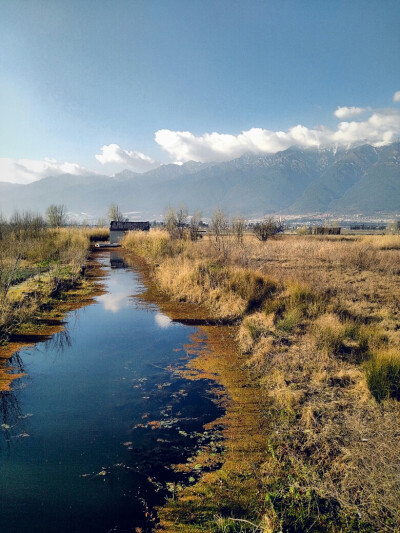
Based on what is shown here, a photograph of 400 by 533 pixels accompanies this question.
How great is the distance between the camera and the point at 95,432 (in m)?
5.20

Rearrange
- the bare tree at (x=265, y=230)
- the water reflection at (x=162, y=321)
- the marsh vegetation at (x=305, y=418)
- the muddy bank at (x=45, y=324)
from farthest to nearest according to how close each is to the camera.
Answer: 1. the bare tree at (x=265, y=230)
2. the water reflection at (x=162, y=321)
3. the muddy bank at (x=45, y=324)
4. the marsh vegetation at (x=305, y=418)

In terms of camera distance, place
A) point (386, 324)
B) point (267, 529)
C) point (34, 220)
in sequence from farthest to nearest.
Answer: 1. point (34, 220)
2. point (386, 324)
3. point (267, 529)

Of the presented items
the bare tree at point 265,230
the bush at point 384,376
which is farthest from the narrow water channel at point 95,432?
the bare tree at point 265,230

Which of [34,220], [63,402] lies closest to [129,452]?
[63,402]

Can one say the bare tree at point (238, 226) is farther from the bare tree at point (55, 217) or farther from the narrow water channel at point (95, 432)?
the bare tree at point (55, 217)

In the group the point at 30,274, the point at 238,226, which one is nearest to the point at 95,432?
the point at 30,274

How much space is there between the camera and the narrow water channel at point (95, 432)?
385 centimetres

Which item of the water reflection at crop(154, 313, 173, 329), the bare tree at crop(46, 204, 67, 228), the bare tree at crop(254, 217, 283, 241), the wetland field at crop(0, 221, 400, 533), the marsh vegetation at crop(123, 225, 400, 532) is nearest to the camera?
the marsh vegetation at crop(123, 225, 400, 532)

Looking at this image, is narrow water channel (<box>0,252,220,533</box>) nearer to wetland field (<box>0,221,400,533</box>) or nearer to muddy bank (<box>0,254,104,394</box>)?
wetland field (<box>0,221,400,533</box>)

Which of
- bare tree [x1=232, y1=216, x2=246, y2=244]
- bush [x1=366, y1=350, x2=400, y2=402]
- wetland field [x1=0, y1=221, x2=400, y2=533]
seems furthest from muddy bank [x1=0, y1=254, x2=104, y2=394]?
bare tree [x1=232, y1=216, x2=246, y2=244]

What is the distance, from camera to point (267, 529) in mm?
3350

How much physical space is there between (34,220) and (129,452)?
28.5m

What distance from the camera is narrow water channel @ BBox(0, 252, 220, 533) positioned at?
385cm

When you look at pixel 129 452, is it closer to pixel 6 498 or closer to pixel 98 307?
pixel 6 498
